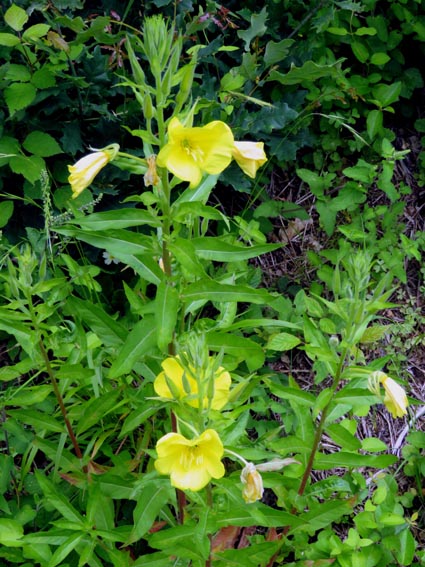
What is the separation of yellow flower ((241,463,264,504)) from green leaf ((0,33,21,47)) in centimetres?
168

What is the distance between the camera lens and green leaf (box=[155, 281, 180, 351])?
1449 millimetres

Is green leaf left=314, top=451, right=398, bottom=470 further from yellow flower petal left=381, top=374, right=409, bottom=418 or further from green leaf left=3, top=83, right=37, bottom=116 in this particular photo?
green leaf left=3, top=83, right=37, bottom=116

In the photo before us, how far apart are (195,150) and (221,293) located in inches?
14.4

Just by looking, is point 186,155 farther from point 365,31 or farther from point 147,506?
point 365,31

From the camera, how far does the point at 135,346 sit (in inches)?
61.1

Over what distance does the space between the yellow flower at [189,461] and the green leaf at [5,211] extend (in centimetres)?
148

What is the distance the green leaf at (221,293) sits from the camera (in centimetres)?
155

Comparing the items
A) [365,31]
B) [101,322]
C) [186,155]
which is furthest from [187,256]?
[365,31]

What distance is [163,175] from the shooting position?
146 cm

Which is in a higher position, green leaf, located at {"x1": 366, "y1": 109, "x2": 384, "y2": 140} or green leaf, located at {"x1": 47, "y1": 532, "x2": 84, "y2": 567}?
green leaf, located at {"x1": 366, "y1": 109, "x2": 384, "y2": 140}

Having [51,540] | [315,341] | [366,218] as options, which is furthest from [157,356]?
[366,218]

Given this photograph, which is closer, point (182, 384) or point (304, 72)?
point (182, 384)

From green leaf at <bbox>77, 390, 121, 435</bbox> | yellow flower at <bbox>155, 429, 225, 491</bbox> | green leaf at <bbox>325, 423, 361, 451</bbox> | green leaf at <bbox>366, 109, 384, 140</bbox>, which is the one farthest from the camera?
green leaf at <bbox>366, 109, 384, 140</bbox>

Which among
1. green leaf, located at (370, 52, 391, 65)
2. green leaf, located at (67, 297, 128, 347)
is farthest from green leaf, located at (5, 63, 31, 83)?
green leaf, located at (370, 52, 391, 65)
